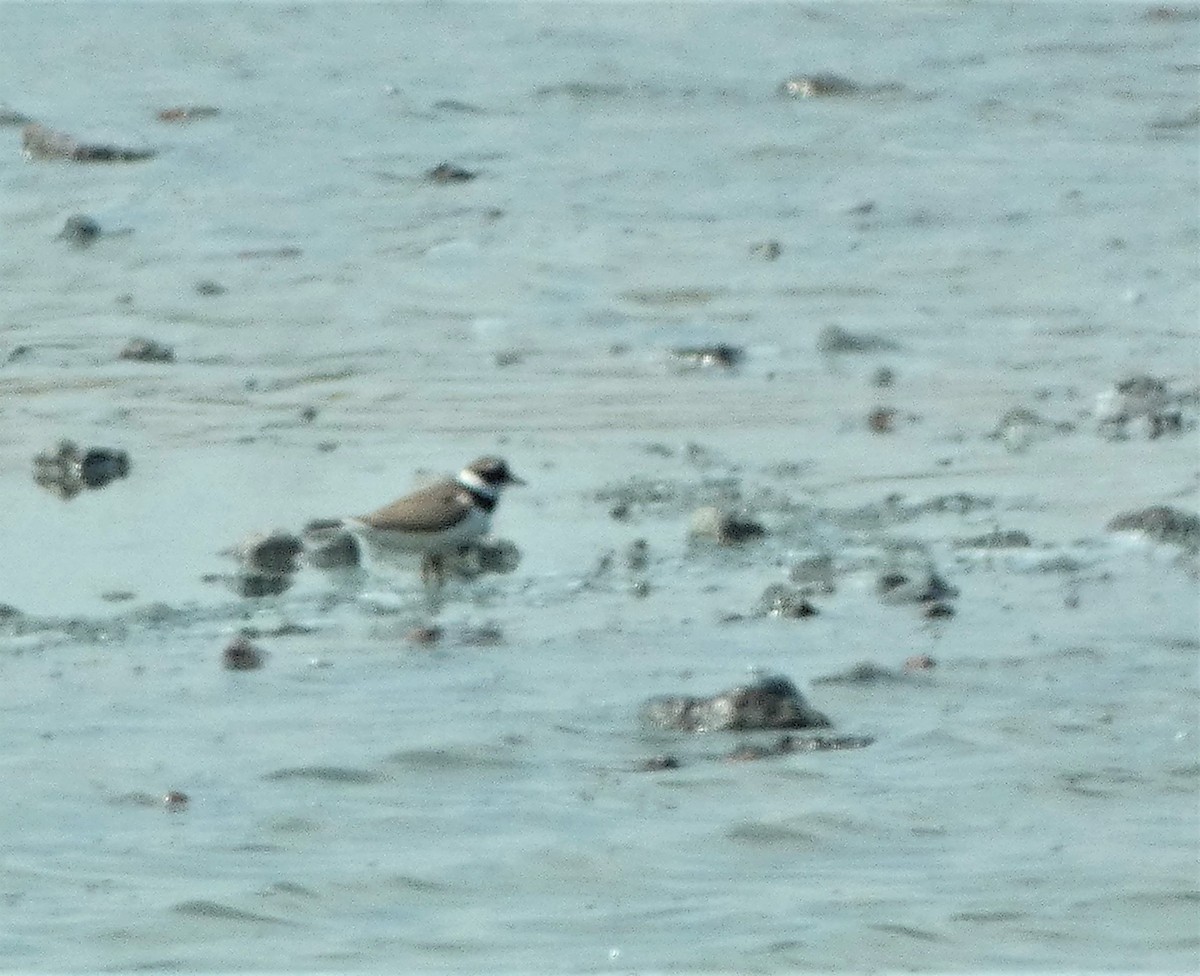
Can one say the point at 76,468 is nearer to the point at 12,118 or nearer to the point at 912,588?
the point at 912,588

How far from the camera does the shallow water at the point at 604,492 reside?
5887mm

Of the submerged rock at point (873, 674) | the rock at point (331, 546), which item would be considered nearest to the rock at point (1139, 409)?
the rock at point (331, 546)

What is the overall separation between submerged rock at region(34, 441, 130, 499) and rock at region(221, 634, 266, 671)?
2173 mm

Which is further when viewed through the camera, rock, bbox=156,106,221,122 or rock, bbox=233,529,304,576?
rock, bbox=156,106,221,122

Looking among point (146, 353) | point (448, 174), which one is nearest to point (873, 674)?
point (146, 353)

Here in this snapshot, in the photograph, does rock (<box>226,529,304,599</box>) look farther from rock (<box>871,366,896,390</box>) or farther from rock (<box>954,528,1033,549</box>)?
rock (<box>871,366,896,390</box>)

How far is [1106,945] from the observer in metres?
5.56

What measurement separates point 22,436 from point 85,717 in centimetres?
355

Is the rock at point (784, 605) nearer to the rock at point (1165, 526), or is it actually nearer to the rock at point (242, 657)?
the rock at point (1165, 526)

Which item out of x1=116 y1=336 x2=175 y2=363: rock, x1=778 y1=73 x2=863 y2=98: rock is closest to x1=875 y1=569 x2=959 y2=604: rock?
x1=116 y1=336 x2=175 y2=363: rock

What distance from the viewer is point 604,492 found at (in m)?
9.49

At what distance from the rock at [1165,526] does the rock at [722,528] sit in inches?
40.6

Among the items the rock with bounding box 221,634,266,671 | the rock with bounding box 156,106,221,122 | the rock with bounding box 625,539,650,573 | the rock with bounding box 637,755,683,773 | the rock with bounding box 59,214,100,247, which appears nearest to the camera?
the rock with bounding box 637,755,683,773

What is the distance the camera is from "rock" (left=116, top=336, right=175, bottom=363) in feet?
38.1
